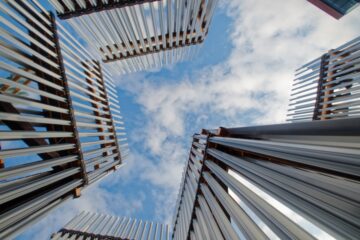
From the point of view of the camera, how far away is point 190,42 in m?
14.7

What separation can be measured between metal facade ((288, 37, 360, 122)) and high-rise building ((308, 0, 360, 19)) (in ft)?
25.2

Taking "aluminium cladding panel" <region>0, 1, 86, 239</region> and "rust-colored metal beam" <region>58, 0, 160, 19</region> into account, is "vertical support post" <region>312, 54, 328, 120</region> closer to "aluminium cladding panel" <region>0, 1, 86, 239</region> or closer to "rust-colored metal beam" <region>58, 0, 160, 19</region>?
"rust-colored metal beam" <region>58, 0, 160, 19</region>

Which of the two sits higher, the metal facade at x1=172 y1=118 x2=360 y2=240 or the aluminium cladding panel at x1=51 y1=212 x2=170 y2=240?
the metal facade at x1=172 y1=118 x2=360 y2=240

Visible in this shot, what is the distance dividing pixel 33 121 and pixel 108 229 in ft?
52.5

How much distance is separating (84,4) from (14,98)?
7.53 meters

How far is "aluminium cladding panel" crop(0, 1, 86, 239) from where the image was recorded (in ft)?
14.5

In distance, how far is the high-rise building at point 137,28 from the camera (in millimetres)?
9508

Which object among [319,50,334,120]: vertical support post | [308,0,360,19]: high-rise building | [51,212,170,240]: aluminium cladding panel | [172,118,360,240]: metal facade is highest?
[308,0,360,19]: high-rise building

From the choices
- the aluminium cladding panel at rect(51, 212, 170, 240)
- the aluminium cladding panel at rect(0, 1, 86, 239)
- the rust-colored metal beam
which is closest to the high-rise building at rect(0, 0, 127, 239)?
the aluminium cladding panel at rect(0, 1, 86, 239)

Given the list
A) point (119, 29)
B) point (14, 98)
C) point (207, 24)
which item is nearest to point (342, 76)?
point (207, 24)

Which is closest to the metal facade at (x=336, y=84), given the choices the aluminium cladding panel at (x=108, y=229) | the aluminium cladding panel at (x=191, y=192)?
the aluminium cladding panel at (x=191, y=192)

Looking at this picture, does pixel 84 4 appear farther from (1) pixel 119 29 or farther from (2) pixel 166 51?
(2) pixel 166 51

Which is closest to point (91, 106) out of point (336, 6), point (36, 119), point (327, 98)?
point (36, 119)

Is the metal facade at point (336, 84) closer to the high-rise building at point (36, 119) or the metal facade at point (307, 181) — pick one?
the metal facade at point (307, 181)
